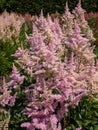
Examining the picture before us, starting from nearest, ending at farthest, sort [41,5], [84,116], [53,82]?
[53,82], [84,116], [41,5]

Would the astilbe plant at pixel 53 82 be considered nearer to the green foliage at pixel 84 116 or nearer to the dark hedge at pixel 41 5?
the green foliage at pixel 84 116

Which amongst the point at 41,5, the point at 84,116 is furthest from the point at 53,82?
the point at 41,5

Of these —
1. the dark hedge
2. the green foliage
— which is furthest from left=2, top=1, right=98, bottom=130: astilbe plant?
the dark hedge

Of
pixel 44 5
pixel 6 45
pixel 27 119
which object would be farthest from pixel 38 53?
pixel 44 5

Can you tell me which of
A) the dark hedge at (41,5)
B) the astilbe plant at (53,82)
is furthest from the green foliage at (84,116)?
the dark hedge at (41,5)

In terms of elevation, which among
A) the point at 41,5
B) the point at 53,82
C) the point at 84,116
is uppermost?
the point at 41,5

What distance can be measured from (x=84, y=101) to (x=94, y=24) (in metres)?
5.81

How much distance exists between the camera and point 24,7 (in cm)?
1842

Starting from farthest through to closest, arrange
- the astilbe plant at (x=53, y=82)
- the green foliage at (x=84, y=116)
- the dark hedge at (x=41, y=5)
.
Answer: the dark hedge at (x=41, y=5) < the green foliage at (x=84, y=116) < the astilbe plant at (x=53, y=82)

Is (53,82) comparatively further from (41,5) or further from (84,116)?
(41,5)

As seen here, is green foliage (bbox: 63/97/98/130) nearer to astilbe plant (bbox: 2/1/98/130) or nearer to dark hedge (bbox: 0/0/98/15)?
astilbe plant (bbox: 2/1/98/130)

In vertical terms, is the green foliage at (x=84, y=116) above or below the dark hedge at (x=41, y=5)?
below

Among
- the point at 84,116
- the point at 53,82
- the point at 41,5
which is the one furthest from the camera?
the point at 41,5

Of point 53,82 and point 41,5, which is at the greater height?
point 41,5
